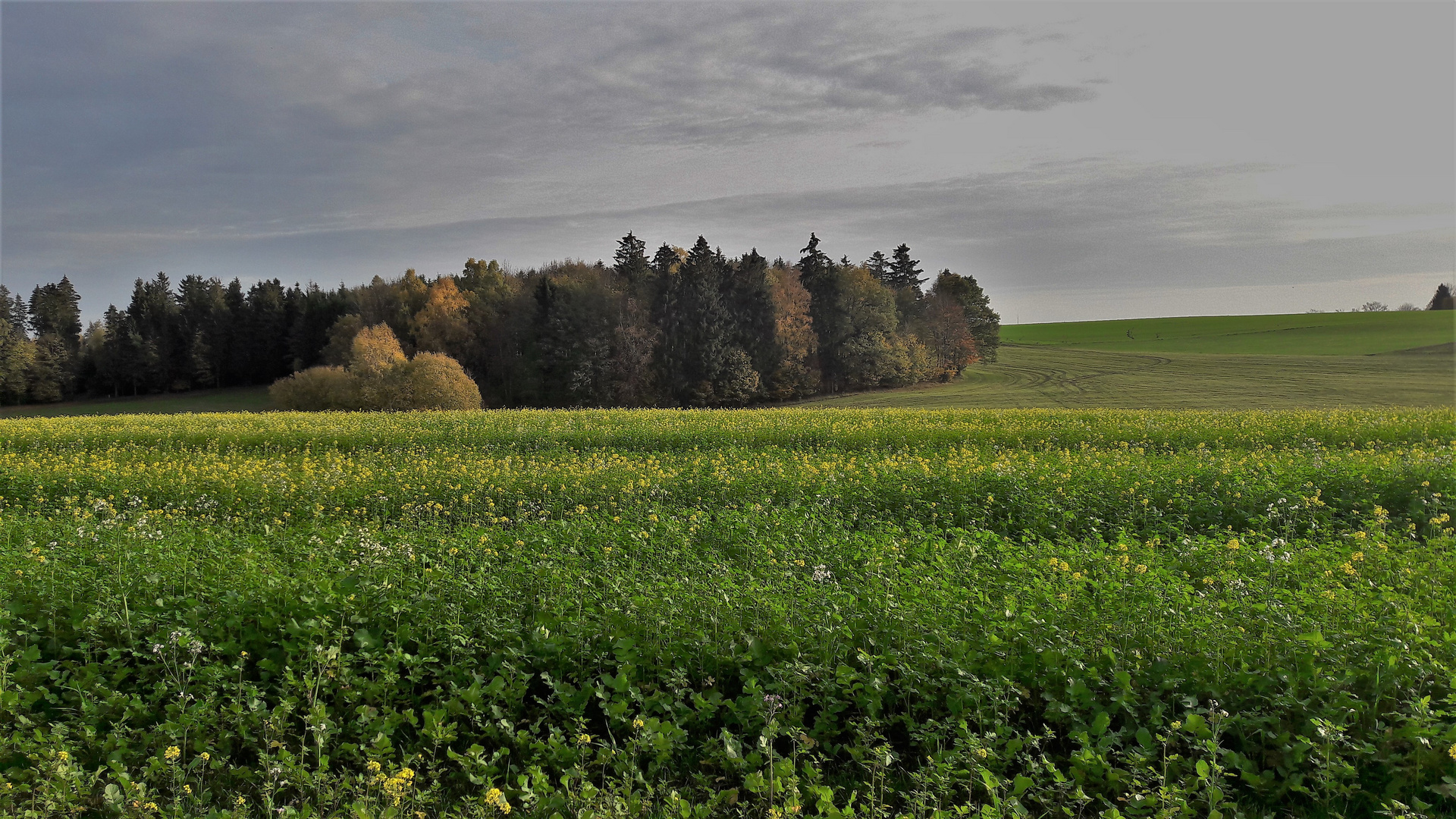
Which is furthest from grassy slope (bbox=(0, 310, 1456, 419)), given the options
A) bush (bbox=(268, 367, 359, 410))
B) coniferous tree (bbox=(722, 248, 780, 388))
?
bush (bbox=(268, 367, 359, 410))

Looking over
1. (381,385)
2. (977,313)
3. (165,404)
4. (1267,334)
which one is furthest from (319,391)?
(1267,334)

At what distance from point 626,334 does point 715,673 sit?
43.6m

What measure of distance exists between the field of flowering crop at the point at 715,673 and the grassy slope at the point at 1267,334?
6956cm

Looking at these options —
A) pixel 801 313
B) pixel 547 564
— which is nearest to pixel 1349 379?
pixel 801 313

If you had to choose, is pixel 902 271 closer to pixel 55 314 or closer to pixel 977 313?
pixel 977 313

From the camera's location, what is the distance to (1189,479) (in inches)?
430

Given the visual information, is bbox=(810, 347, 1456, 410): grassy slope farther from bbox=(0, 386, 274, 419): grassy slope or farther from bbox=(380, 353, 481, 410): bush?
bbox=(0, 386, 274, 419): grassy slope

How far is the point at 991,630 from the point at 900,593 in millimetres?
771

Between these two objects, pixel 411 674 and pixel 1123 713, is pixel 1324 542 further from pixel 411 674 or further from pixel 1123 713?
pixel 411 674

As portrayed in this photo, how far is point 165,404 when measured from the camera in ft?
203

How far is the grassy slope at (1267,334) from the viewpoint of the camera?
66.8m

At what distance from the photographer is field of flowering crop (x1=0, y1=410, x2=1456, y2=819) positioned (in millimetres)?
4137

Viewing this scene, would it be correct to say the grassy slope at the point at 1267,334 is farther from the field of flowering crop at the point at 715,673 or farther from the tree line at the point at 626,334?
the field of flowering crop at the point at 715,673

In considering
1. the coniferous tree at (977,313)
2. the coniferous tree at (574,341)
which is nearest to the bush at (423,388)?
the coniferous tree at (574,341)
